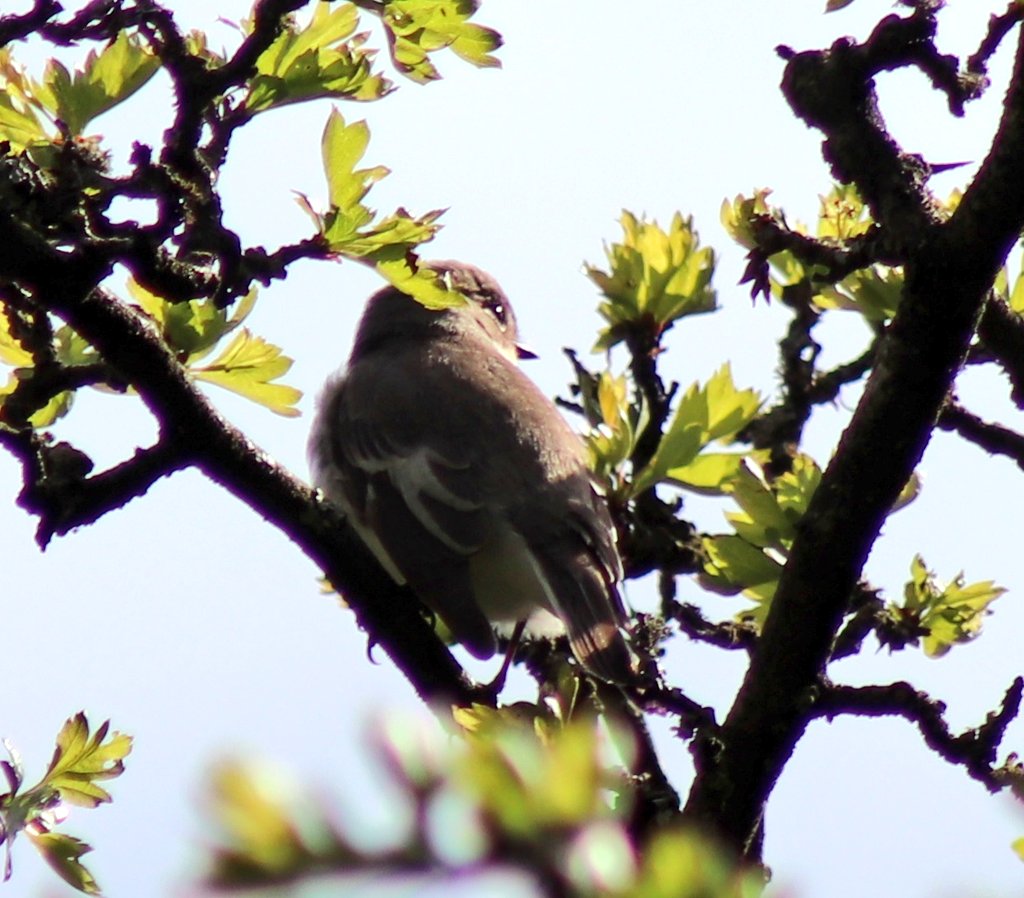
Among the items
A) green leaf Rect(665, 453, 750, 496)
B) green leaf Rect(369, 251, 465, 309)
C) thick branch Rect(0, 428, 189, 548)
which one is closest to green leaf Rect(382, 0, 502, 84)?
green leaf Rect(369, 251, 465, 309)

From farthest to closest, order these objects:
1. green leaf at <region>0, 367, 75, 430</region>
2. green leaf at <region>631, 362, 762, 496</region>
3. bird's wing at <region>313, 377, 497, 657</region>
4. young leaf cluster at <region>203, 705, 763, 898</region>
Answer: bird's wing at <region>313, 377, 497, 657</region>, green leaf at <region>631, 362, 762, 496</region>, green leaf at <region>0, 367, 75, 430</region>, young leaf cluster at <region>203, 705, 763, 898</region>

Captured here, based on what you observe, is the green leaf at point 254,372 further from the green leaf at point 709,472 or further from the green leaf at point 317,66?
the green leaf at point 709,472

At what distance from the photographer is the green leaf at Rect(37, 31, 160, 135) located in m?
2.56

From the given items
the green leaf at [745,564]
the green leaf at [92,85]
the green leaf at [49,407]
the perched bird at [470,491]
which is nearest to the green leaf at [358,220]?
the green leaf at [92,85]

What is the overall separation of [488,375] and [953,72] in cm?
325

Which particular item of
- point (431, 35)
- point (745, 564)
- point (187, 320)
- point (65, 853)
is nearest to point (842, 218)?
point (745, 564)

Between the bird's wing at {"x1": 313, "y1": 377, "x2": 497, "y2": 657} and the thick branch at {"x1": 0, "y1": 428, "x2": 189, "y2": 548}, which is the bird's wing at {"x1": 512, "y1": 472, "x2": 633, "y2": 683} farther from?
the thick branch at {"x1": 0, "y1": 428, "x2": 189, "y2": 548}

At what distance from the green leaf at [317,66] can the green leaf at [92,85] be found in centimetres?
24

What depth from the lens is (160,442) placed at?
8.32 feet


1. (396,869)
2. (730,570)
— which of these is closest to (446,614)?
(730,570)

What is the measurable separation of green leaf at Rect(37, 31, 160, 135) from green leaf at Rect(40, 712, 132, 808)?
1.10 metres

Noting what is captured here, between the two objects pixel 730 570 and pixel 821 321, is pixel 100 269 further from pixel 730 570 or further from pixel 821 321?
pixel 821 321

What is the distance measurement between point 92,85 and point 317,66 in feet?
1.45

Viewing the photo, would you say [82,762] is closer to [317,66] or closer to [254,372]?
[254,372]
